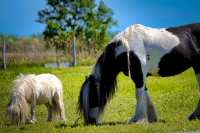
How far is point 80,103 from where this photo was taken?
12.2 metres

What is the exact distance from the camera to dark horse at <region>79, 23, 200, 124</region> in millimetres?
12156

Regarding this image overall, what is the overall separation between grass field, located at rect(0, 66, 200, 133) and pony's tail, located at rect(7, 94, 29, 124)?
0.92 ft

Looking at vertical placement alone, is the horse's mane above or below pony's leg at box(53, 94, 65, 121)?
above

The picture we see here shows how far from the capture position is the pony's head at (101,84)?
12.2 metres

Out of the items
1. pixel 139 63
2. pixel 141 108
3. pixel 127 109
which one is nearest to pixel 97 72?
pixel 139 63

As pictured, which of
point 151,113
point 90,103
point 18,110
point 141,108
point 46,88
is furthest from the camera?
point 46,88

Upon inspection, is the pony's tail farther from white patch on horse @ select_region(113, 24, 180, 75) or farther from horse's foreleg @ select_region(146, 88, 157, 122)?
horse's foreleg @ select_region(146, 88, 157, 122)

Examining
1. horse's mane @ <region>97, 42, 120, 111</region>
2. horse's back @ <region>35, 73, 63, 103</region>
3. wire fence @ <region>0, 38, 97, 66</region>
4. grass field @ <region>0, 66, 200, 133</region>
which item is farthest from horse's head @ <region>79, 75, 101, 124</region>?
wire fence @ <region>0, 38, 97, 66</region>

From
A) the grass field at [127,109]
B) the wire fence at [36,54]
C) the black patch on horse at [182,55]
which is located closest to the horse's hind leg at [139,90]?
the grass field at [127,109]

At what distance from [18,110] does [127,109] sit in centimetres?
383

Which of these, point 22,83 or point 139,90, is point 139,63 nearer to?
point 139,90

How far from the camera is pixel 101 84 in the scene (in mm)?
12391

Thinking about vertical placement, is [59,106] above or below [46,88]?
below

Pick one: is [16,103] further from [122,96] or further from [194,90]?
[194,90]
